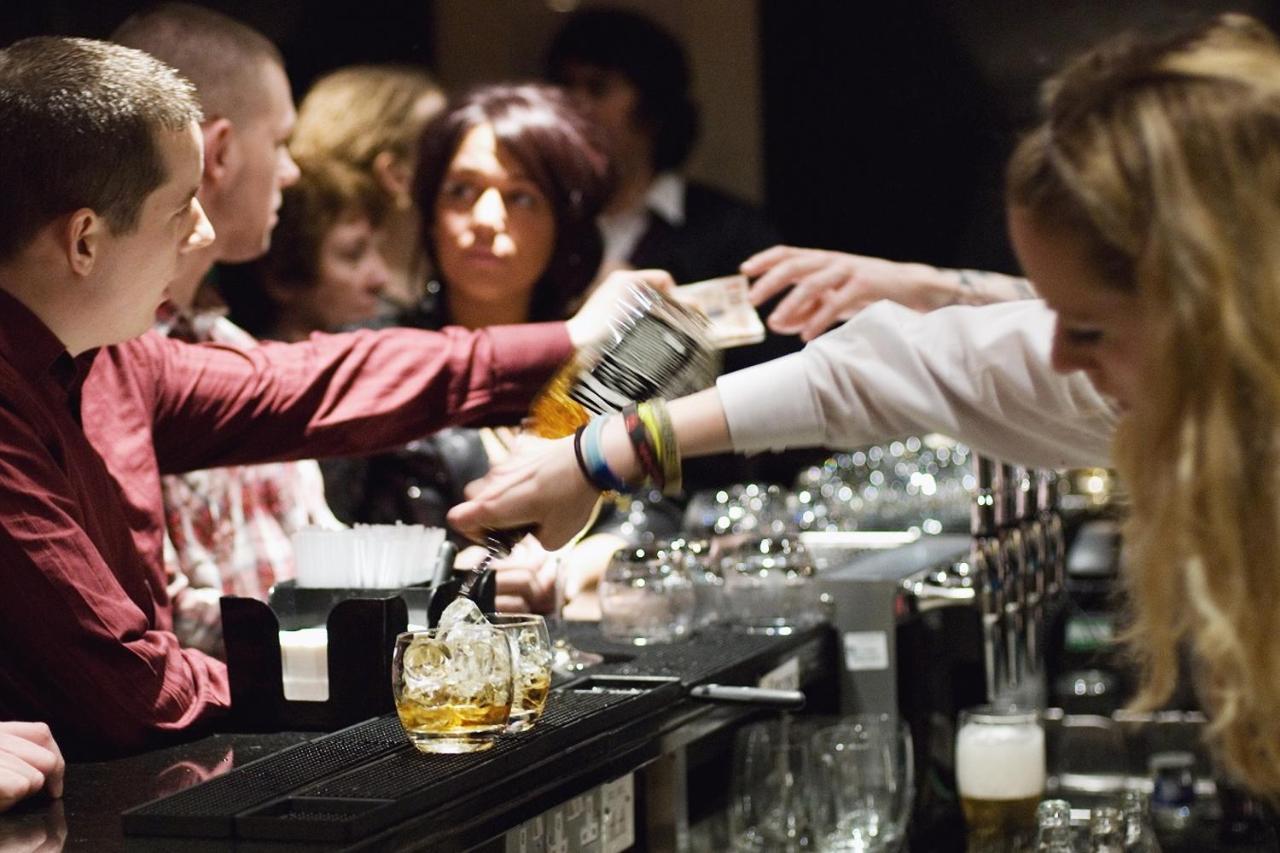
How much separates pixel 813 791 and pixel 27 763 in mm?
1090

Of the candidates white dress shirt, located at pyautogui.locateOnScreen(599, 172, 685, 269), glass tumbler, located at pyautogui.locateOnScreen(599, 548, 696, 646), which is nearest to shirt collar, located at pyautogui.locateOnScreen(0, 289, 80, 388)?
glass tumbler, located at pyautogui.locateOnScreen(599, 548, 696, 646)

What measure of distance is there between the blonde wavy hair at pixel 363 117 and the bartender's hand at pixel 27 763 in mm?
2340

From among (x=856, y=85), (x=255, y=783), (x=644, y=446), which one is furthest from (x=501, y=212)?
(x=856, y=85)

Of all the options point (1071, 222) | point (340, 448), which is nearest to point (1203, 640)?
point (1071, 222)

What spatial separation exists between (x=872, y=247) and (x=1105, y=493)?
4.79 ft

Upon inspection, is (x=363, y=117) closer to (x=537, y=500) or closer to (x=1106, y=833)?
(x=537, y=500)

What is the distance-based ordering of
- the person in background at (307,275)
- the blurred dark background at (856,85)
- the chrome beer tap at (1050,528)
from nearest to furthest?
the chrome beer tap at (1050,528) < the person in background at (307,275) < the blurred dark background at (856,85)

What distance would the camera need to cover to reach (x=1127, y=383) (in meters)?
1.52

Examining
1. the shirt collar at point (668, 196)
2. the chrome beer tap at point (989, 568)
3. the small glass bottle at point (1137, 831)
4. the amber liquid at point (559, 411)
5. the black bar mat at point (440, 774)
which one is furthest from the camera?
the shirt collar at point (668, 196)

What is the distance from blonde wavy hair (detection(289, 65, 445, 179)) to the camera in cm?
404

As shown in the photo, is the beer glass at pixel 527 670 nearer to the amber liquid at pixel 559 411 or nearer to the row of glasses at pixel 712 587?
the amber liquid at pixel 559 411

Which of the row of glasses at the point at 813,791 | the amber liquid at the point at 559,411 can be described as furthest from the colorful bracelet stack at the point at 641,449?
the row of glasses at the point at 813,791

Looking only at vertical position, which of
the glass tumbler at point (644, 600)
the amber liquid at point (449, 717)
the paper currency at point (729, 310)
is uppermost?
the paper currency at point (729, 310)

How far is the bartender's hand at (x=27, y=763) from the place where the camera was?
5.68 ft
